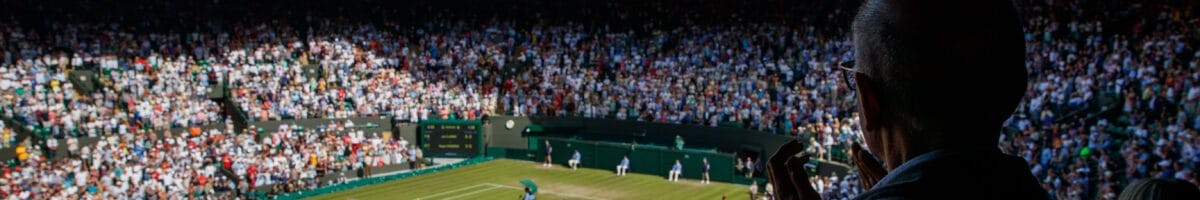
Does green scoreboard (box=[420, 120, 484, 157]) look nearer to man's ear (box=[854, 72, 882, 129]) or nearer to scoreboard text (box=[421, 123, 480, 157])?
scoreboard text (box=[421, 123, 480, 157])

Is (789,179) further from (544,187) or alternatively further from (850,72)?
(544,187)

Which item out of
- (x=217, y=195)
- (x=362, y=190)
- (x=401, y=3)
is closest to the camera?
(x=217, y=195)

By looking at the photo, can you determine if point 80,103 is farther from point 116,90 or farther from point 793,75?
point 793,75

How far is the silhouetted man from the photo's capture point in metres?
1.28

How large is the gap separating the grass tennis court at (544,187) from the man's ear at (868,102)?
24.1 metres

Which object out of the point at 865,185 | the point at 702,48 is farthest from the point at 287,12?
the point at 865,185

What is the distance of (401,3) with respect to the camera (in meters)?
38.1

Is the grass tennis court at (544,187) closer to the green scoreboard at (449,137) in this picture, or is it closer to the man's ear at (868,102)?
the green scoreboard at (449,137)

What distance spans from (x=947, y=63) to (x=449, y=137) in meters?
32.0

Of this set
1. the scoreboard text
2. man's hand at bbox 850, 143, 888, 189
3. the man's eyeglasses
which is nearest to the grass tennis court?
the scoreboard text

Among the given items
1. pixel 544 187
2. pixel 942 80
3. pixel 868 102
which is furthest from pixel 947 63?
pixel 544 187

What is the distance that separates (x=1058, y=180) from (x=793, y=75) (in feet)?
45.0

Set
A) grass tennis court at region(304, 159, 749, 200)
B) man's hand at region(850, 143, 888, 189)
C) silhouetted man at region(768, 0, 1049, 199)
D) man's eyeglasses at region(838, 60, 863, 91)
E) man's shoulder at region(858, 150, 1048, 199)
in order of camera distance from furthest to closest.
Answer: grass tennis court at region(304, 159, 749, 200) < man's hand at region(850, 143, 888, 189) < man's eyeglasses at region(838, 60, 863, 91) < silhouetted man at region(768, 0, 1049, 199) < man's shoulder at region(858, 150, 1048, 199)

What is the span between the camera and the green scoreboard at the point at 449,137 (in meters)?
32.7
